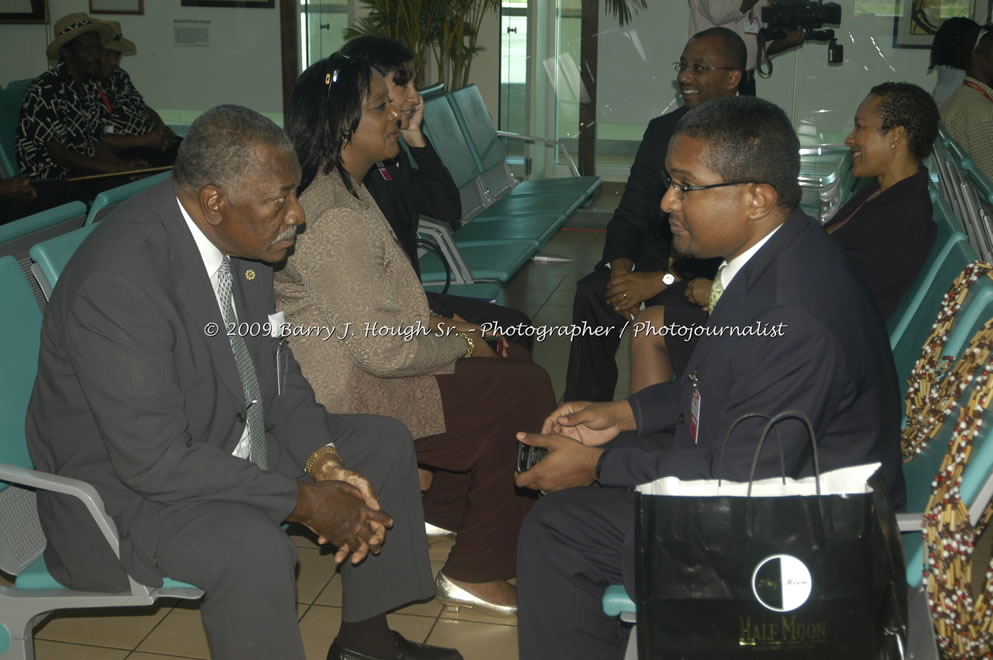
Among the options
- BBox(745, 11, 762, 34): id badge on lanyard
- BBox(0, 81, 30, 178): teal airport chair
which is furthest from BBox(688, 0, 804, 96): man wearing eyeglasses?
BBox(0, 81, 30, 178): teal airport chair

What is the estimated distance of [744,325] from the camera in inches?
74.1

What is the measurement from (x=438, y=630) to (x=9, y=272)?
1.38 meters

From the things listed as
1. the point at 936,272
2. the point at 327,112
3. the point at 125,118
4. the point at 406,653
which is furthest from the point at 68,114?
the point at 936,272

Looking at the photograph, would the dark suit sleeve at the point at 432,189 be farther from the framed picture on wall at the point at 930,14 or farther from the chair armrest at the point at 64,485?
the framed picture on wall at the point at 930,14

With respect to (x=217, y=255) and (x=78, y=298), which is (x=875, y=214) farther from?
(x=78, y=298)

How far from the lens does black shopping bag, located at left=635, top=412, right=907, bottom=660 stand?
1.56 m

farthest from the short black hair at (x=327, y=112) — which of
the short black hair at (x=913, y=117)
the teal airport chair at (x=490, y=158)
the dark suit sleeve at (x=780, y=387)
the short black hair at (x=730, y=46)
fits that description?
the teal airport chair at (x=490, y=158)

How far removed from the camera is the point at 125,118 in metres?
5.55

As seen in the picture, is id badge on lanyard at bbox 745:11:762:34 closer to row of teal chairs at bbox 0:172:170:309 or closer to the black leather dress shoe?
row of teal chairs at bbox 0:172:170:309

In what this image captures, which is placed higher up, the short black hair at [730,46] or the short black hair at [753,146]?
the short black hair at [730,46]

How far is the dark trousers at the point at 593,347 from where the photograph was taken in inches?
155

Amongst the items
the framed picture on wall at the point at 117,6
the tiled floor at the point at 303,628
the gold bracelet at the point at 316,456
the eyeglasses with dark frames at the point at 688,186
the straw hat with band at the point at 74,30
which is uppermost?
the framed picture on wall at the point at 117,6

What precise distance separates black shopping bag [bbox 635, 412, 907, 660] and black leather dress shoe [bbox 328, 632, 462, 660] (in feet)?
3.33

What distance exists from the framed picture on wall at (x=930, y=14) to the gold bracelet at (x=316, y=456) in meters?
6.45
